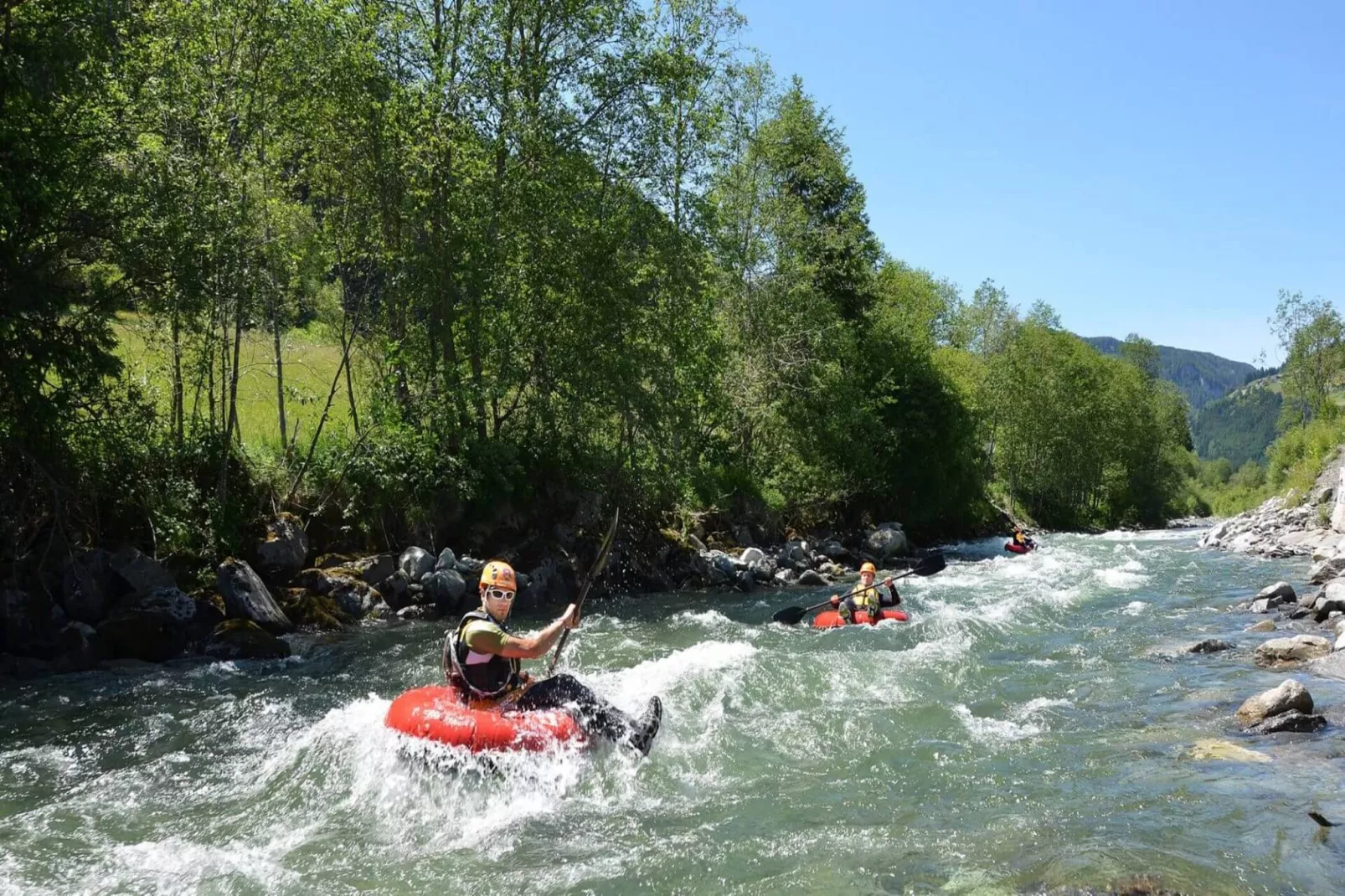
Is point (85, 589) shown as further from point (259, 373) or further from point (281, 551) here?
point (259, 373)

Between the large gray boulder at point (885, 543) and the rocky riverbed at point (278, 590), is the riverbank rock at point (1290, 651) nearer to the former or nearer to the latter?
the rocky riverbed at point (278, 590)

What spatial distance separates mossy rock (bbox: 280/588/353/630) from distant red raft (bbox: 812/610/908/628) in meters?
6.68

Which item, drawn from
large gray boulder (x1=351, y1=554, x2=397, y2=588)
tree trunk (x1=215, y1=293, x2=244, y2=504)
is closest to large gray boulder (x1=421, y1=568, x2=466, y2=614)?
large gray boulder (x1=351, y1=554, x2=397, y2=588)

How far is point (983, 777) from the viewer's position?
6.80m

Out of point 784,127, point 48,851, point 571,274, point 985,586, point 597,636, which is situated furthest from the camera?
point 784,127

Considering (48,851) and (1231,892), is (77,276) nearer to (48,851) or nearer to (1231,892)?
(48,851)

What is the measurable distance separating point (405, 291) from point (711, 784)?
11.6 meters

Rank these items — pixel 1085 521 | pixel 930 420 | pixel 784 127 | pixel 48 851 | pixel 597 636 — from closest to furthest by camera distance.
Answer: pixel 48 851, pixel 597 636, pixel 784 127, pixel 930 420, pixel 1085 521

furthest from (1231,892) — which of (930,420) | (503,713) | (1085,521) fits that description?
(1085,521)

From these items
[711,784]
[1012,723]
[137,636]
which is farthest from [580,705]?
[137,636]

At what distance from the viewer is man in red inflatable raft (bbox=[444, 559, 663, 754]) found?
7.03m

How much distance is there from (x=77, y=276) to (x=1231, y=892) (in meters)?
12.2

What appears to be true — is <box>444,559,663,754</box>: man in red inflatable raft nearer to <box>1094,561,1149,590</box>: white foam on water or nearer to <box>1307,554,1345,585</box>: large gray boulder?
<box>1307,554,1345,585</box>: large gray boulder

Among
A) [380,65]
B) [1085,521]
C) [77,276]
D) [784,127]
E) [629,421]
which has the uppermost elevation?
[784,127]
